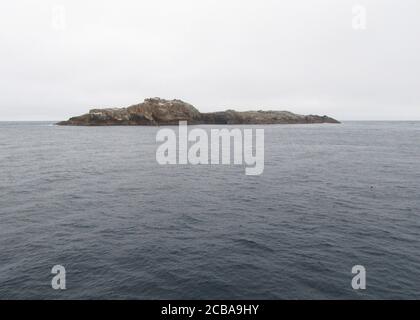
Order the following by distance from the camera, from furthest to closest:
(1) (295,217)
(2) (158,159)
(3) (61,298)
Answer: (2) (158,159) < (1) (295,217) < (3) (61,298)

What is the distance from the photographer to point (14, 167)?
50.7 m

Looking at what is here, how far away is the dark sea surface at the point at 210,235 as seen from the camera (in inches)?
658

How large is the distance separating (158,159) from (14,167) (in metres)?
24.9

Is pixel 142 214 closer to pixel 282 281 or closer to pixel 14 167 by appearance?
pixel 282 281

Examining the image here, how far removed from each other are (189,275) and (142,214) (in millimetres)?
11666

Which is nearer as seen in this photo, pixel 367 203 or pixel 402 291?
pixel 402 291

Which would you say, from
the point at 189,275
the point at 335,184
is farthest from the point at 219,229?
the point at 335,184

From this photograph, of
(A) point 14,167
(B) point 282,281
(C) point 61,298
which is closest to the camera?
(C) point 61,298

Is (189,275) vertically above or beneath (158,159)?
beneath

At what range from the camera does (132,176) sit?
Result: 147ft

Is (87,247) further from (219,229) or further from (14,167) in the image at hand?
(14,167)

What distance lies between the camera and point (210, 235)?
23.2 meters

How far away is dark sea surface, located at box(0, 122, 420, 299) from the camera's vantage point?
16.7m
